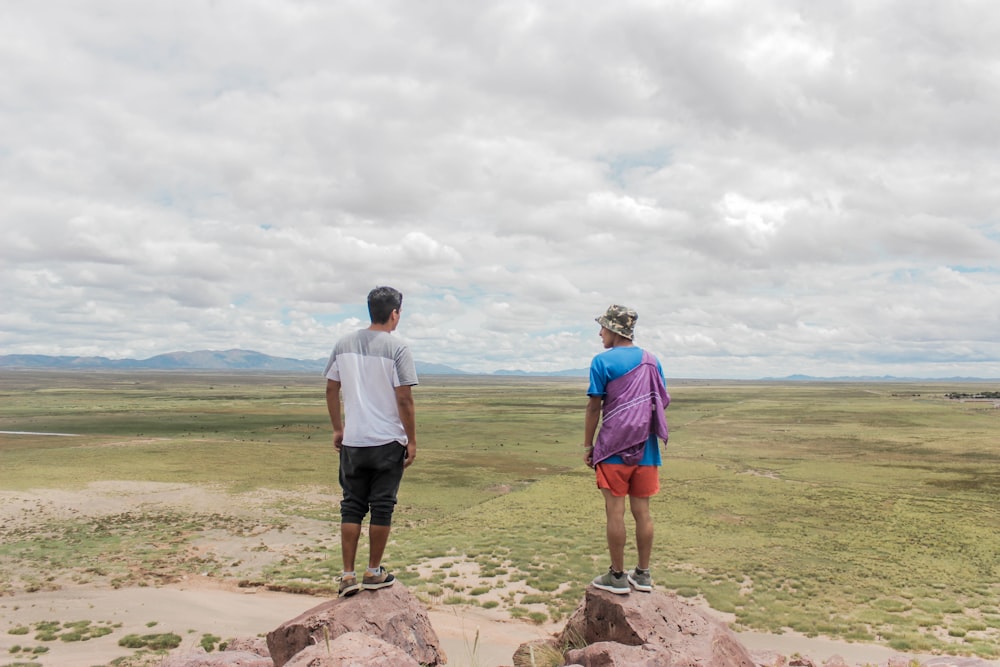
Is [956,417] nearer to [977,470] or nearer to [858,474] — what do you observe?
[977,470]

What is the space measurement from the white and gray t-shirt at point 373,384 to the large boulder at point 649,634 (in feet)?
9.69

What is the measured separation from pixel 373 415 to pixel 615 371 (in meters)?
2.72

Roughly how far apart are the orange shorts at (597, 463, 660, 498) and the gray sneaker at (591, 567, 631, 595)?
0.96 metres

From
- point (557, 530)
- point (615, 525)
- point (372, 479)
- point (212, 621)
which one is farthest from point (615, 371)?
point (557, 530)

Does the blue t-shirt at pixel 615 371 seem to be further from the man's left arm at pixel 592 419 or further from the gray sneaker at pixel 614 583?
the gray sneaker at pixel 614 583

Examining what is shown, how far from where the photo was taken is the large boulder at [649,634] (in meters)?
6.06

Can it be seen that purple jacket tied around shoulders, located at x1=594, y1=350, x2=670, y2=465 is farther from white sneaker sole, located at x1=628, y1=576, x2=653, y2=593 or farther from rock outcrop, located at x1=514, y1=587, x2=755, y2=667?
rock outcrop, located at x1=514, y1=587, x2=755, y2=667

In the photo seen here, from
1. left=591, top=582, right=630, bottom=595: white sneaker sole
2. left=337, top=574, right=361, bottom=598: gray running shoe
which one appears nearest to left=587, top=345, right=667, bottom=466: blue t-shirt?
left=591, top=582, right=630, bottom=595: white sneaker sole

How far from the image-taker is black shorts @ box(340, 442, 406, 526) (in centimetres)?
661

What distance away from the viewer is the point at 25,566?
16.9 meters

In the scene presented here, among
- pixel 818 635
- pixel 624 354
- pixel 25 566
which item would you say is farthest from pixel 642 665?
pixel 25 566

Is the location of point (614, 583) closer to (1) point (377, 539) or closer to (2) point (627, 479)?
(2) point (627, 479)

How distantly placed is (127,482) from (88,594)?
19679 mm

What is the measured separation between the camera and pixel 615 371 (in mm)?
6883
